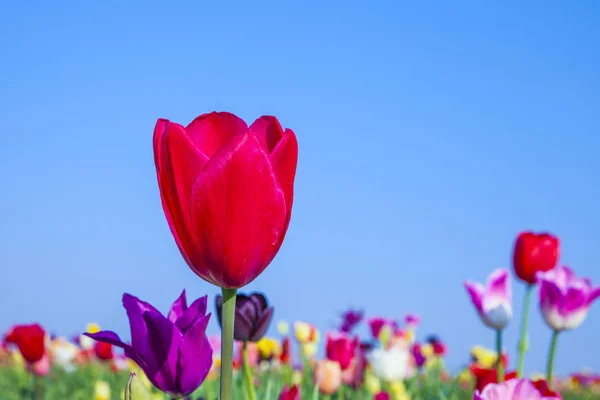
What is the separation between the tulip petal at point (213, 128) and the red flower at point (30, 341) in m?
4.34

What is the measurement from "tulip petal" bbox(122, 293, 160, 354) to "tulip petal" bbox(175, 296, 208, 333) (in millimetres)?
56

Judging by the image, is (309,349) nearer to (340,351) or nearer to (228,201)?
(340,351)

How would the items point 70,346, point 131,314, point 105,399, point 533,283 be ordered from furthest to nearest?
point 70,346
point 533,283
point 105,399
point 131,314

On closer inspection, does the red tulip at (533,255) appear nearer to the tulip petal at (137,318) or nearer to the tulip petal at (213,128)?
the tulip petal at (137,318)

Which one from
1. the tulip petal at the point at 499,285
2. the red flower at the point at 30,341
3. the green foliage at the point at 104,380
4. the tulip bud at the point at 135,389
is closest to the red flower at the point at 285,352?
the green foliage at the point at 104,380

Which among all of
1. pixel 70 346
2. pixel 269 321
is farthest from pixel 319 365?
pixel 70 346

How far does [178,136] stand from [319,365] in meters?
2.68

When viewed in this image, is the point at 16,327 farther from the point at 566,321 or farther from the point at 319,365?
the point at 566,321

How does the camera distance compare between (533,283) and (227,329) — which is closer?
(227,329)

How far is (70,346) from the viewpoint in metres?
7.58

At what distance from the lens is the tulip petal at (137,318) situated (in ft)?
4.92

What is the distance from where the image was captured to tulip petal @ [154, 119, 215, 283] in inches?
49.5

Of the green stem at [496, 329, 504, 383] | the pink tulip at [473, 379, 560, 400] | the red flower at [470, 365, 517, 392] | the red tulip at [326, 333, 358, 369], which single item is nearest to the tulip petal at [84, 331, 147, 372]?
the pink tulip at [473, 379, 560, 400]

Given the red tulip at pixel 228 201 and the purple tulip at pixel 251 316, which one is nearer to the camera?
the red tulip at pixel 228 201
